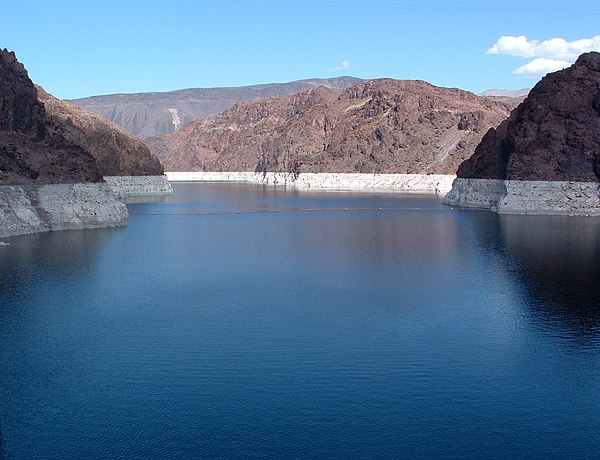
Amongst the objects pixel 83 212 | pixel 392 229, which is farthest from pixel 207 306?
pixel 392 229

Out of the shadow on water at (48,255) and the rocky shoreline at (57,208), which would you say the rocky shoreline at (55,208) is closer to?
the rocky shoreline at (57,208)

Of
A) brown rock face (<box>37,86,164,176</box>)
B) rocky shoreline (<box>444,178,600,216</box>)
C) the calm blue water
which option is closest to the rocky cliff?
the calm blue water

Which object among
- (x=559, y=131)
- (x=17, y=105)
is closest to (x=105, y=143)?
(x=17, y=105)

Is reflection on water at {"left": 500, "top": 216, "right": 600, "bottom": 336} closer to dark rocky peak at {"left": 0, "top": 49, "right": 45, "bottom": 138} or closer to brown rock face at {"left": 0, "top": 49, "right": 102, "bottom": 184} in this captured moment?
brown rock face at {"left": 0, "top": 49, "right": 102, "bottom": 184}

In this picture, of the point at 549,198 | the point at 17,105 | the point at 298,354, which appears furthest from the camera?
the point at 549,198

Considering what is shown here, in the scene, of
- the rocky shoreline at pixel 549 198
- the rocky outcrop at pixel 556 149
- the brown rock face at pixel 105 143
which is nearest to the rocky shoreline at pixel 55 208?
the rocky shoreline at pixel 549 198

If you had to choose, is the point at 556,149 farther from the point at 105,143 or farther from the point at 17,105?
the point at 105,143

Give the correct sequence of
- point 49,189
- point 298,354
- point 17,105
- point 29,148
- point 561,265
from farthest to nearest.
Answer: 1. point 17,105
2. point 29,148
3. point 49,189
4. point 561,265
5. point 298,354
